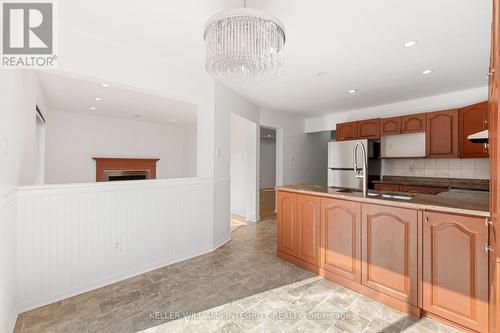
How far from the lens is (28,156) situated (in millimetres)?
2189

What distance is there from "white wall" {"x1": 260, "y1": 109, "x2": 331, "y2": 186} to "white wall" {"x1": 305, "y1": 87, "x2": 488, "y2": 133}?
0.41m

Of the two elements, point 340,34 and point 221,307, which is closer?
point 221,307

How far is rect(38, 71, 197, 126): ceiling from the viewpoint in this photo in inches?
127

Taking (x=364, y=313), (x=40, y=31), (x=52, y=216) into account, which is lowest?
(x=364, y=313)

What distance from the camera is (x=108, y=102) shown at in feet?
13.7

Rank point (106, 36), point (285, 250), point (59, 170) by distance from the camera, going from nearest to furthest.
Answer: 1. point (106, 36)
2. point (285, 250)
3. point (59, 170)

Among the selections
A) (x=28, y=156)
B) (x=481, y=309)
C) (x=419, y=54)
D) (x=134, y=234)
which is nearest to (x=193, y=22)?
(x=28, y=156)

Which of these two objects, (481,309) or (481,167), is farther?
(481,167)

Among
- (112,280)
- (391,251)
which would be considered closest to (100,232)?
(112,280)

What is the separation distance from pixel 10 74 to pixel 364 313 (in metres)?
3.13

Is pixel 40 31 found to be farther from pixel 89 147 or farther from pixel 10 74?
pixel 89 147

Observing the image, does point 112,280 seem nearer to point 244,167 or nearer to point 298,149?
point 244,167

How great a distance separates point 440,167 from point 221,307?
4412 mm

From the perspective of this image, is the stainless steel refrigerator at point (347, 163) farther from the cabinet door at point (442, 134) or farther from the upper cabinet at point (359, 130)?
the cabinet door at point (442, 134)
